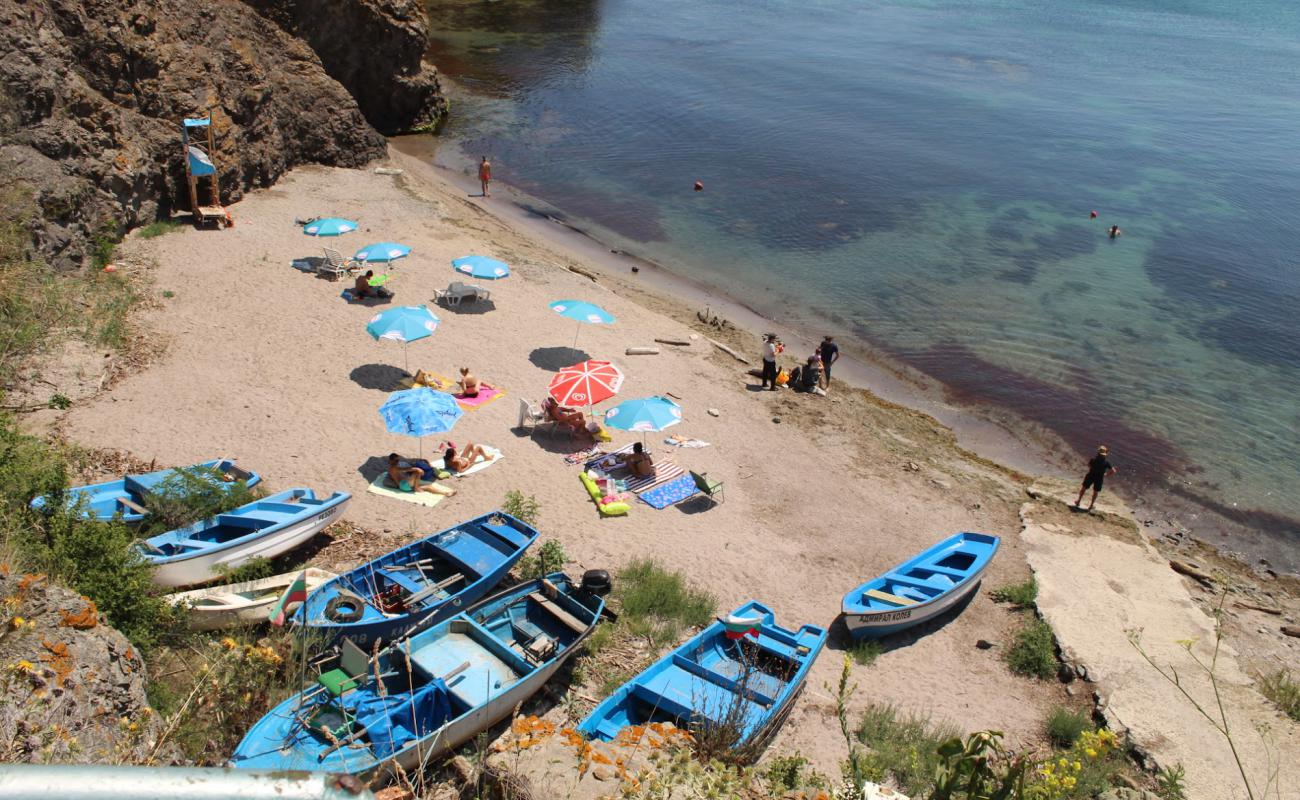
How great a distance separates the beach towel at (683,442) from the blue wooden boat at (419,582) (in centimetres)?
548

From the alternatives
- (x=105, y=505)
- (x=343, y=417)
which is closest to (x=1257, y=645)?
(x=343, y=417)

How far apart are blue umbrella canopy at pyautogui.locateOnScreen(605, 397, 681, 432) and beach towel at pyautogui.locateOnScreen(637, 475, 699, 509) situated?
110cm

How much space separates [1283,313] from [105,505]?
114 ft

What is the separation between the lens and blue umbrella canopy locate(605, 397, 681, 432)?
56.5 feet

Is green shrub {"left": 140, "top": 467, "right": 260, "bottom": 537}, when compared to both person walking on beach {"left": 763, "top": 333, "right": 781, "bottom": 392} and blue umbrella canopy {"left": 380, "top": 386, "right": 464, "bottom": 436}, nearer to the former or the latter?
blue umbrella canopy {"left": 380, "top": 386, "right": 464, "bottom": 436}

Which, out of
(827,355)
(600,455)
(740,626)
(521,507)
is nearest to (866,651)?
(740,626)

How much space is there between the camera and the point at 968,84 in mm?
54656

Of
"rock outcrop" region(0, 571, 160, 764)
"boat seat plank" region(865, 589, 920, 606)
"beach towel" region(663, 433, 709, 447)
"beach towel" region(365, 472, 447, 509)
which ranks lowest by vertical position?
"beach towel" region(365, 472, 447, 509)

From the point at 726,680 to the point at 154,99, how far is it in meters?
23.4

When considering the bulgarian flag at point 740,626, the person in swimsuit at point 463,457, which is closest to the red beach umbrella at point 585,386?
the person in swimsuit at point 463,457

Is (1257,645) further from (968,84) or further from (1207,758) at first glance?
(968,84)

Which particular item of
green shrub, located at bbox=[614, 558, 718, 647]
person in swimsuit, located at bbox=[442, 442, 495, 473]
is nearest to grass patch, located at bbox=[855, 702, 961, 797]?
green shrub, located at bbox=[614, 558, 718, 647]

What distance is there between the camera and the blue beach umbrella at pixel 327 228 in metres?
23.4

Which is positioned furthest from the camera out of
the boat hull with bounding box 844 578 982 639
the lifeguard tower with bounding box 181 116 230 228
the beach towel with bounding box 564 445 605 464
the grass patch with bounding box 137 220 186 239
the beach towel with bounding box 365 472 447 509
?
the lifeguard tower with bounding box 181 116 230 228
